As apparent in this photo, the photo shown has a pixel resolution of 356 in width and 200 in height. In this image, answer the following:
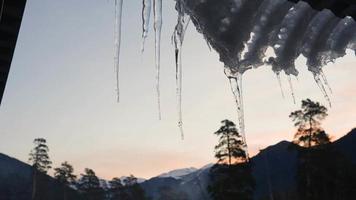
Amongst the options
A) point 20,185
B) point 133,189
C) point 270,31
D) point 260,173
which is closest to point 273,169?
point 260,173

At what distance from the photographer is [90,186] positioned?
7569 centimetres

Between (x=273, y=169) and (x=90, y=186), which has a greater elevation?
(x=273, y=169)

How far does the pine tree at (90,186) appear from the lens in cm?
7562

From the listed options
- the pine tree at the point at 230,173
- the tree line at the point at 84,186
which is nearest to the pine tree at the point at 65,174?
the tree line at the point at 84,186

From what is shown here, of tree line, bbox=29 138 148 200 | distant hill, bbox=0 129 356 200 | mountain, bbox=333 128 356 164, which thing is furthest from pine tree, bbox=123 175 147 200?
mountain, bbox=333 128 356 164

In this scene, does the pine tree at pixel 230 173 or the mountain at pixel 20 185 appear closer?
the pine tree at pixel 230 173

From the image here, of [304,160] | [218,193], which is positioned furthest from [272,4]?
[304,160]

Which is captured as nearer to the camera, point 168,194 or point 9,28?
point 9,28

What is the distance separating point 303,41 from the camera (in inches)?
220

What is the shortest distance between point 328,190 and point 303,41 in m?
44.8

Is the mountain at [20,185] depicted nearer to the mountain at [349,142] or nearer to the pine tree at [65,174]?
the pine tree at [65,174]

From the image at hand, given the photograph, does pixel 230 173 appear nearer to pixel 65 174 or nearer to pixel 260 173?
pixel 65 174

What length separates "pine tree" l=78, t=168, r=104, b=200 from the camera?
248ft

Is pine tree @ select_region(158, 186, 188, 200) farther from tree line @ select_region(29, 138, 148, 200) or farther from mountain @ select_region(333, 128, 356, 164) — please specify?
mountain @ select_region(333, 128, 356, 164)
